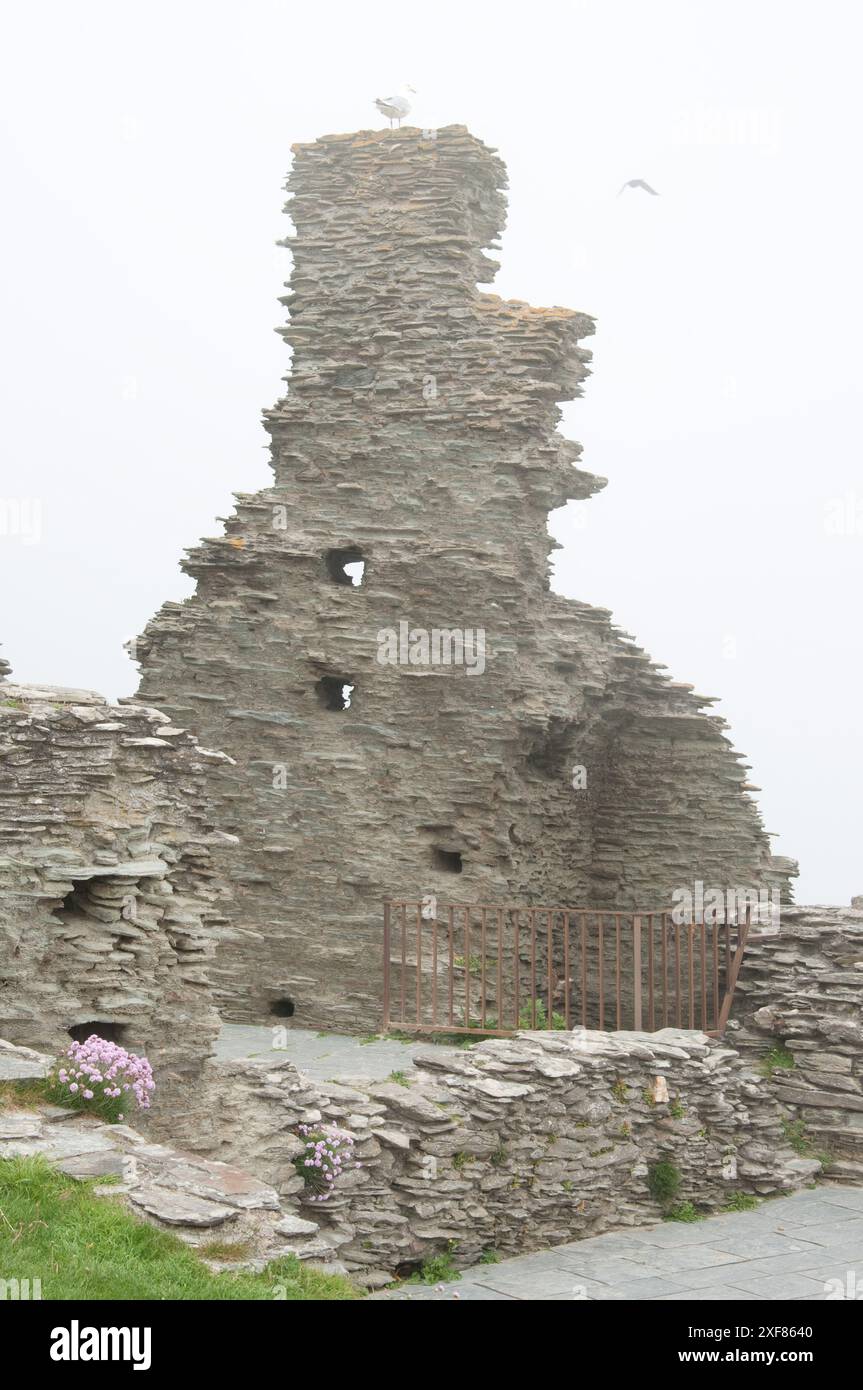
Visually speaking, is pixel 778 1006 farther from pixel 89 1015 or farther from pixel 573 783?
pixel 89 1015

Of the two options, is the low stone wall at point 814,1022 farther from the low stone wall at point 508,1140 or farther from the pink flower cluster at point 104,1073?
the pink flower cluster at point 104,1073

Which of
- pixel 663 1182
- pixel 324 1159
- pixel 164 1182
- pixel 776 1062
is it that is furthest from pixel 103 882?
pixel 776 1062

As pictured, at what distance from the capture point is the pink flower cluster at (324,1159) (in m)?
11.4

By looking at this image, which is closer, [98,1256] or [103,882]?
[98,1256]

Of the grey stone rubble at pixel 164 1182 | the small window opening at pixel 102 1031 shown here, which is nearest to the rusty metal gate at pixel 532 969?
the small window opening at pixel 102 1031

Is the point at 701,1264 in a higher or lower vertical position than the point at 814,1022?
lower

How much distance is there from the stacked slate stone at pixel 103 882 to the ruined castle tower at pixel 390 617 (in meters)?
5.35

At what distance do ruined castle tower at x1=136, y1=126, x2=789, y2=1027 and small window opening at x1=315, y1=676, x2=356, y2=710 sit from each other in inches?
1.3

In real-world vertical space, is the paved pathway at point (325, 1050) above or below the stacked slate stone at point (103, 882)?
below

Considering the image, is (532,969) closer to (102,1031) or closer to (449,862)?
(449,862)

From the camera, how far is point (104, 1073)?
10.5m

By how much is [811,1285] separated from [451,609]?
8.52m

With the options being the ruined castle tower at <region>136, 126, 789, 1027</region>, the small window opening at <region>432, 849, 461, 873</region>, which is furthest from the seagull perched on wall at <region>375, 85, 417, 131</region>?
the small window opening at <region>432, 849, 461, 873</region>

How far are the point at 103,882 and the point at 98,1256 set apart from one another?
367 cm
